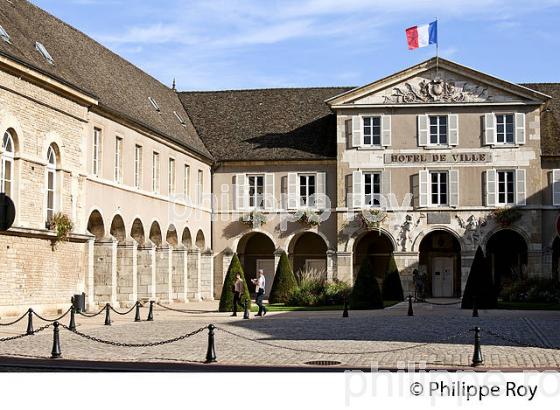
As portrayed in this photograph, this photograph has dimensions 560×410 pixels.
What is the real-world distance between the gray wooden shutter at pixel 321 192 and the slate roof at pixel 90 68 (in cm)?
543

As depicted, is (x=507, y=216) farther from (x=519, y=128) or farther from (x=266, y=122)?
(x=266, y=122)

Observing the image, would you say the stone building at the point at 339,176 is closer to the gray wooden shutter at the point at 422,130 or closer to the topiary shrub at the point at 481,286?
the gray wooden shutter at the point at 422,130

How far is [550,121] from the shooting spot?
47.8 meters

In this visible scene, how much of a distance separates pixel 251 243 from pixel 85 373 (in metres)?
34.7

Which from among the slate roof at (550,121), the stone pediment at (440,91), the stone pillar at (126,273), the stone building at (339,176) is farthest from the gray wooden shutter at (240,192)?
the slate roof at (550,121)

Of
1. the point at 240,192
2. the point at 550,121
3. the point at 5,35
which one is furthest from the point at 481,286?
the point at 5,35

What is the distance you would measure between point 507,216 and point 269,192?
11328 mm

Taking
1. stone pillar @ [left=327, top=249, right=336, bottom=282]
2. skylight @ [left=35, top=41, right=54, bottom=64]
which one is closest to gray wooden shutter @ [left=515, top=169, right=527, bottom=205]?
stone pillar @ [left=327, top=249, right=336, bottom=282]

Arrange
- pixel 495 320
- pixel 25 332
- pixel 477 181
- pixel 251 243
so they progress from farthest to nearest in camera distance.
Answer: pixel 251 243, pixel 477 181, pixel 495 320, pixel 25 332

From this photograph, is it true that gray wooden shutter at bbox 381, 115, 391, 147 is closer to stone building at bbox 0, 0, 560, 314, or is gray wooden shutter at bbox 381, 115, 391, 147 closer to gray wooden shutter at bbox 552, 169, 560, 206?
stone building at bbox 0, 0, 560, 314

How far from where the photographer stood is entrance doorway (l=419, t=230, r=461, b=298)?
1886 inches

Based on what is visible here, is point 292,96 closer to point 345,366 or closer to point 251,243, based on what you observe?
point 251,243

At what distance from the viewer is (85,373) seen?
15070 mm

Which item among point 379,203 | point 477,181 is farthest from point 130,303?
point 477,181
